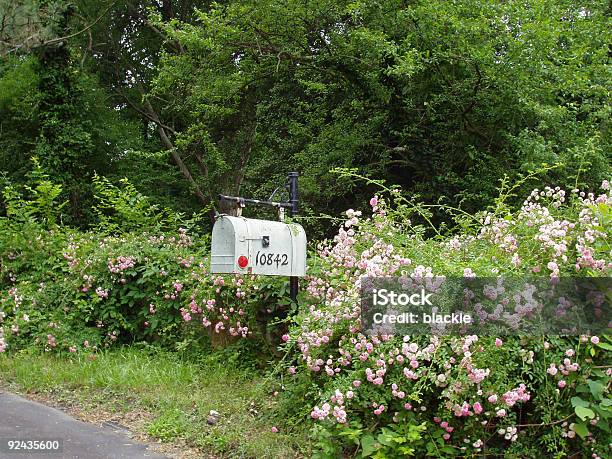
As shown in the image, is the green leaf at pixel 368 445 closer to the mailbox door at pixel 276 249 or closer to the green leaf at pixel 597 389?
the green leaf at pixel 597 389

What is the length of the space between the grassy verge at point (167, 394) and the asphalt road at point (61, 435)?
0.65 ft

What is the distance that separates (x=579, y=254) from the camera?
3.78 metres

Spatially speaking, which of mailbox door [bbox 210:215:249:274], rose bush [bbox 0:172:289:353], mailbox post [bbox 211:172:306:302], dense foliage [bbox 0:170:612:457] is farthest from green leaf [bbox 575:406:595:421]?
rose bush [bbox 0:172:289:353]

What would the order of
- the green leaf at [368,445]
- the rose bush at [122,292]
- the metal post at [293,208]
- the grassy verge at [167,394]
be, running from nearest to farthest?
the green leaf at [368,445] < the grassy verge at [167,394] < the metal post at [293,208] < the rose bush at [122,292]

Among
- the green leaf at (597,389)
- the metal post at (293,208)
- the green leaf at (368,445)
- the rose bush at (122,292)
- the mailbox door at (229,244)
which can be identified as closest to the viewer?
the green leaf at (597,389)

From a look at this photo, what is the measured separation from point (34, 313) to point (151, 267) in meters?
1.49

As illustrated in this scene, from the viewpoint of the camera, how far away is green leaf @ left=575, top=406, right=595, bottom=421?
328 cm

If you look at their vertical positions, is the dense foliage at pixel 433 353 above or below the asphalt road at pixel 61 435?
above

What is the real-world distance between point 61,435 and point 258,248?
1.97 metres

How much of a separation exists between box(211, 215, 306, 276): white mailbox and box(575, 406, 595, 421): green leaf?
8.03 ft

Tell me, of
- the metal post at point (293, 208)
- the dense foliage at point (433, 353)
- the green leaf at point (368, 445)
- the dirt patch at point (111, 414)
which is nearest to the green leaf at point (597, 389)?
the dense foliage at point (433, 353)

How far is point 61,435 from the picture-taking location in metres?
4.51

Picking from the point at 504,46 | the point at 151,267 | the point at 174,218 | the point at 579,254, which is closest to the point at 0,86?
the point at 174,218

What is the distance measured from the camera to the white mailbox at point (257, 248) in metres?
4.95
